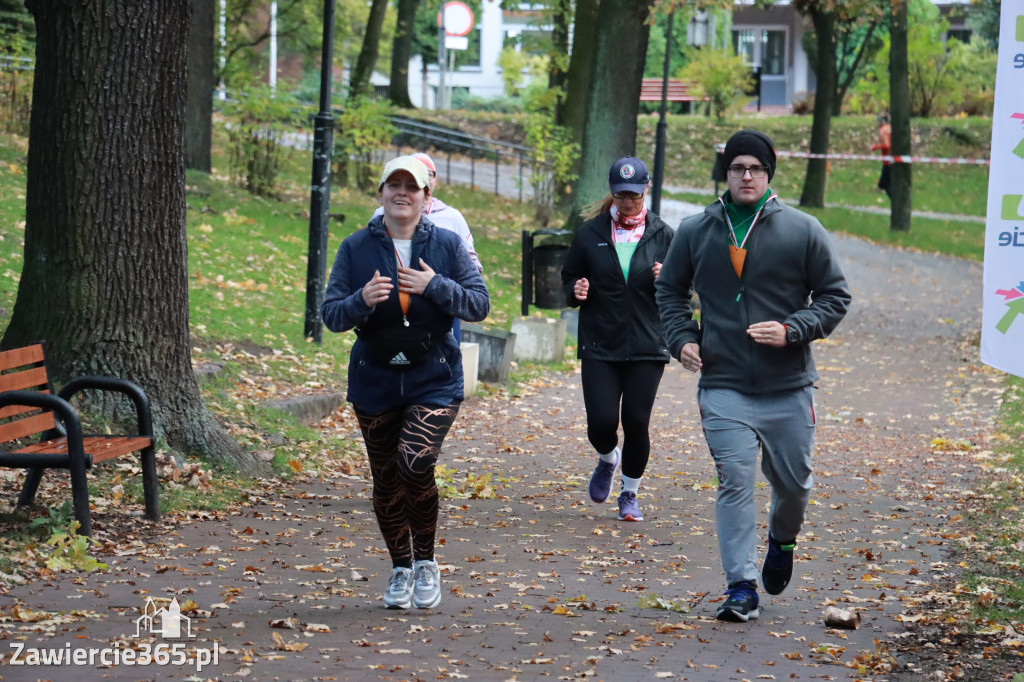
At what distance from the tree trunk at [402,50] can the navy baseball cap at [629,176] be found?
30.5 metres

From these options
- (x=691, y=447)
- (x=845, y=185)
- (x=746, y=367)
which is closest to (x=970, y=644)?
(x=746, y=367)

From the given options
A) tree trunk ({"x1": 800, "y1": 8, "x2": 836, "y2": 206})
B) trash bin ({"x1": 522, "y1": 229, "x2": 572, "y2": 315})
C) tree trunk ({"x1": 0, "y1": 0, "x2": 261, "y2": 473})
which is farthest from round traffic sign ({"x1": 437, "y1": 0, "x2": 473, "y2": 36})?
tree trunk ({"x1": 0, "y1": 0, "x2": 261, "y2": 473})

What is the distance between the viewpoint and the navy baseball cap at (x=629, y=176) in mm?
8180

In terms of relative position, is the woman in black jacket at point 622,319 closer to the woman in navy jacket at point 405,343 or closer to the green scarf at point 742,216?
the green scarf at point 742,216

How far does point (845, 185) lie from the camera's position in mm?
39719

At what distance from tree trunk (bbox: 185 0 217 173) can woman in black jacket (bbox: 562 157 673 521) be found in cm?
1347

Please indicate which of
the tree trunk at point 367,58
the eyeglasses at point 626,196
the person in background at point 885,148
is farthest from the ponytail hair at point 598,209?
the person in background at point 885,148

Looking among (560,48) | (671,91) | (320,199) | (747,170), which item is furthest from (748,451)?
(671,91)

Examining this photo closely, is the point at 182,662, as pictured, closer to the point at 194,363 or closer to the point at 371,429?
the point at 371,429

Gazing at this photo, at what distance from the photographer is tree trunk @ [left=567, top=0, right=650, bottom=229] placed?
19.9m

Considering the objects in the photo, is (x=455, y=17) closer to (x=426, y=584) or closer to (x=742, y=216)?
(x=742, y=216)

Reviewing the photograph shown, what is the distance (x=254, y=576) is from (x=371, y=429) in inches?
44.3

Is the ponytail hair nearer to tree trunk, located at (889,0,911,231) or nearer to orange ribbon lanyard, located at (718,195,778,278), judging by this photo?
orange ribbon lanyard, located at (718,195,778,278)
